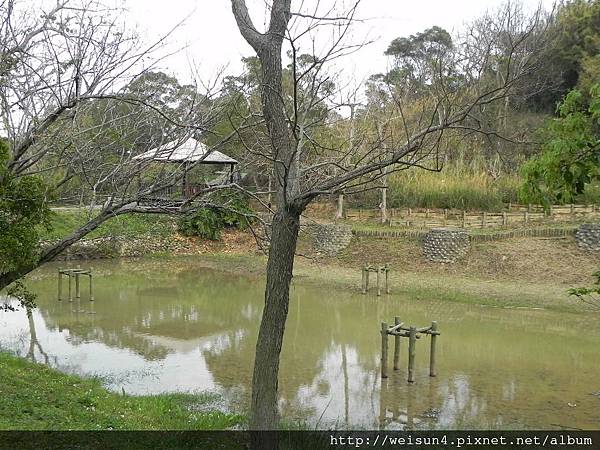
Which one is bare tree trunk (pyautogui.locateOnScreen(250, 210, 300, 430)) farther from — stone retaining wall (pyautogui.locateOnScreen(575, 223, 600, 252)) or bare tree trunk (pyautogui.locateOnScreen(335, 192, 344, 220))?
bare tree trunk (pyautogui.locateOnScreen(335, 192, 344, 220))

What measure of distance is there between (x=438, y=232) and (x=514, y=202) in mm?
5480

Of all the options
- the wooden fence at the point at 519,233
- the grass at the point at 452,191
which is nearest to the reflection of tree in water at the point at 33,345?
the wooden fence at the point at 519,233

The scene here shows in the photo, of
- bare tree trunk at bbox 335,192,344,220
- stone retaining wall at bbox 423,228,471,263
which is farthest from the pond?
bare tree trunk at bbox 335,192,344,220

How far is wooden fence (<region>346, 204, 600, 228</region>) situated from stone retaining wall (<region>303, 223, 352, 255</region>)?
2.08 meters

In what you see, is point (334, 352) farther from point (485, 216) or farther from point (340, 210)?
point (340, 210)

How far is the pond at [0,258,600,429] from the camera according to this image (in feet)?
26.4

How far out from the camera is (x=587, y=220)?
68.1 ft

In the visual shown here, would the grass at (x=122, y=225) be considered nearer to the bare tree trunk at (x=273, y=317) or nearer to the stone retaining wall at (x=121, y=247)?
the stone retaining wall at (x=121, y=247)

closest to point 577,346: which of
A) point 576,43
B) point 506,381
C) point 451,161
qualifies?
point 506,381

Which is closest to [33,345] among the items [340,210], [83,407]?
[83,407]

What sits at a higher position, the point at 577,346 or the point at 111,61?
the point at 111,61

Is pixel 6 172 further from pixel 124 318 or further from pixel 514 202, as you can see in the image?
pixel 514 202

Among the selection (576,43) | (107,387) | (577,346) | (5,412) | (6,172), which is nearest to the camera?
(6,172)

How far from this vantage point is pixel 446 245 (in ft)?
65.1
